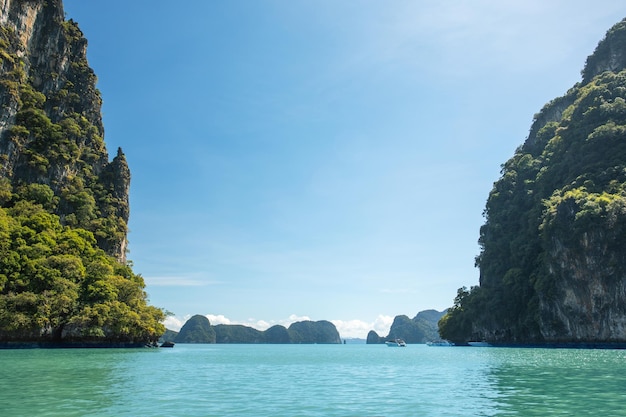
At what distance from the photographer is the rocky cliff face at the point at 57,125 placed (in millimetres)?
80250

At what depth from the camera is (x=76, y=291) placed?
64.9 metres

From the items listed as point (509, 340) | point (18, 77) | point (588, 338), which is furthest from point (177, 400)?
point (509, 340)

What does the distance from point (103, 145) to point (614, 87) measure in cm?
10937

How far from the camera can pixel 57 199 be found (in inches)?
3305

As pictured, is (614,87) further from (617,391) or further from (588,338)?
(617,391)

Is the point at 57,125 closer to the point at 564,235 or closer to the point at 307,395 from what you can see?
the point at 307,395

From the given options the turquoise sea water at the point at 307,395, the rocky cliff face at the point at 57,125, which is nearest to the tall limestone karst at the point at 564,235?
the turquoise sea water at the point at 307,395

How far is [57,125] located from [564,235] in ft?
306

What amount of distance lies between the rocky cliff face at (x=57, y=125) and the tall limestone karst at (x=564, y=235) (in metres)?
80.3

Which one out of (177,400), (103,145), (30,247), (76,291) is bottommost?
(177,400)

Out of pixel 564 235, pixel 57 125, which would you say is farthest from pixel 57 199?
pixel 564 235

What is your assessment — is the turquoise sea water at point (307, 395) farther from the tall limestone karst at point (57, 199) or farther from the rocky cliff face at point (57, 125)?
the rocky cliff face at point (57, 125)

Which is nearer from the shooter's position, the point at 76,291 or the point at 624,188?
the point at 76,291

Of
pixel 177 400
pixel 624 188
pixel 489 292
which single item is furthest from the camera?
pixel 489 292
